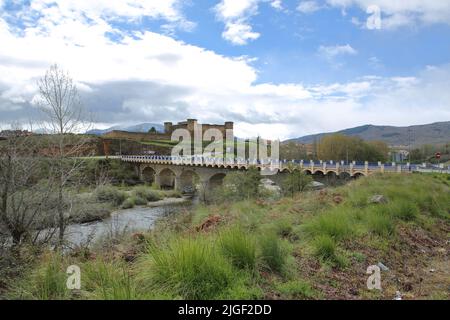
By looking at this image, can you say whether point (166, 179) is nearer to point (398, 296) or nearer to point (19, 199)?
point (19, 199)

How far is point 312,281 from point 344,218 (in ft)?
11.0

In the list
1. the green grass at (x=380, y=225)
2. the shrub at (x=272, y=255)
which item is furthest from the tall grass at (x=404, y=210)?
the shrub at (x=272, y=255)

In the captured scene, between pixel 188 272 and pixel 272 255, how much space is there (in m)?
1.74

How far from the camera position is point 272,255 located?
554 cm

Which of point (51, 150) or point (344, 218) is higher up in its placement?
point (51, 150)

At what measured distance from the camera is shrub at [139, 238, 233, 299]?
423 cm

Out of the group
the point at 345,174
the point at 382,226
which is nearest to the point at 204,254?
the point at 382,226

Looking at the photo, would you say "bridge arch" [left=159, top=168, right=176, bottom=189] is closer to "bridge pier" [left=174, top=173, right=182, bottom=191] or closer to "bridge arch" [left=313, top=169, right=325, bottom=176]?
"bridge pier" [left=174, top=173, right=182, bottom=191]

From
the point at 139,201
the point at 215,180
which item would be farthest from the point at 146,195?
the point at 215,180

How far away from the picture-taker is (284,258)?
5.72m

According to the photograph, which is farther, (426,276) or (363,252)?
(363,252)

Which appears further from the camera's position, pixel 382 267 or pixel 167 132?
pixel 167 132

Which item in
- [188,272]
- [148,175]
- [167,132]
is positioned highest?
[167,132]
